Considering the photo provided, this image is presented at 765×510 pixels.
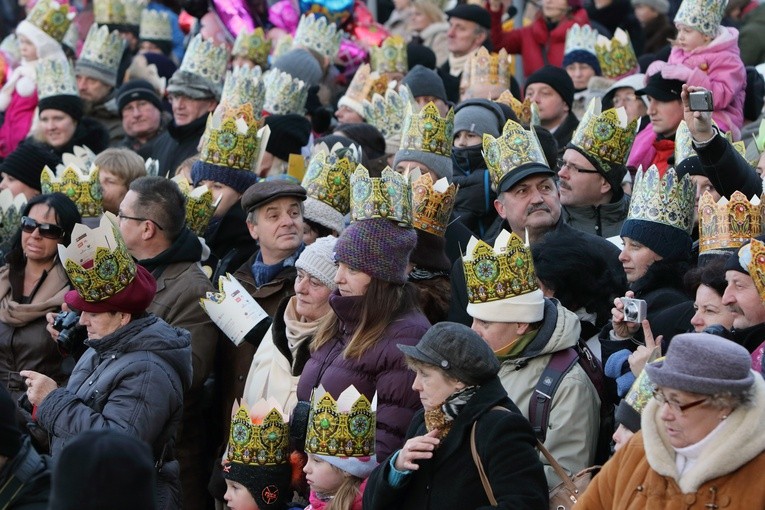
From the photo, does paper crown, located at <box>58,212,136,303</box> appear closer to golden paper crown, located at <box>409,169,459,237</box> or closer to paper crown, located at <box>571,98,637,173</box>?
golden paper crown, located at <box>409,169,459,237</box>

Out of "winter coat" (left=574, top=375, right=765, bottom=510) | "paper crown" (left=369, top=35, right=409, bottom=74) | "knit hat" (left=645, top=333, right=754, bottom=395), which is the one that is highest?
"knit hat" (left=645, top=333, right=754, bottom=395)

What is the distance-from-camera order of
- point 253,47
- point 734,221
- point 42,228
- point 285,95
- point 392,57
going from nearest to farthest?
point 734,221 → point 42,228 → point 285,95 → point 392,57 → point 253,47

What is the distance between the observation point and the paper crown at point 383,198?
7.91m

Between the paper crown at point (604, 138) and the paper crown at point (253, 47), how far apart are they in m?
5.27

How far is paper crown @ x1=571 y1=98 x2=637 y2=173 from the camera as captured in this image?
30.0 feet

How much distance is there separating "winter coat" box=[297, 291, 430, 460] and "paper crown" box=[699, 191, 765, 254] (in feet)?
5.00

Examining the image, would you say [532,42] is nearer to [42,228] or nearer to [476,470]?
[42,228]

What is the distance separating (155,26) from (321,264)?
8852mm

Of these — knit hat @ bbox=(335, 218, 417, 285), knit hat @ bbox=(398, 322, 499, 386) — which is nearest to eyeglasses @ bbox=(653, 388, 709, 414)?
knit hat @ bbox=(398, 322, 499, 386)

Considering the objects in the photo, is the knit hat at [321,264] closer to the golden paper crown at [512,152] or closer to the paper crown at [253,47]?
the golden paper crown at [512,152]

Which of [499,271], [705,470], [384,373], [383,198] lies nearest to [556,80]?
[383,198]

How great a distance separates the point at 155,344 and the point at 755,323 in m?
2.53

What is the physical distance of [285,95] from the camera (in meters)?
12.2

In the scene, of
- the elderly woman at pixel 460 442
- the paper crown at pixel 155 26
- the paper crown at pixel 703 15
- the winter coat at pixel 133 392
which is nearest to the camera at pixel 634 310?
the elderly woman at pixel 460 442
